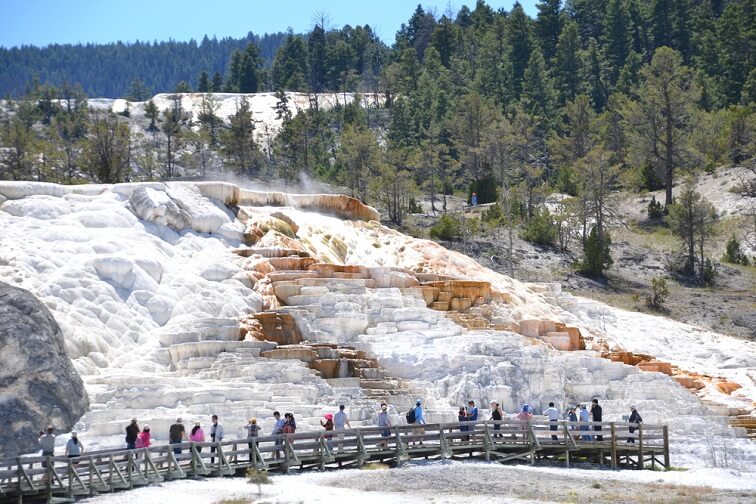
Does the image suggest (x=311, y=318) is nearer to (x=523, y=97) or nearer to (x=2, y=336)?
(x=2, y=336)

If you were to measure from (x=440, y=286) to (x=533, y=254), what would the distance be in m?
18.3

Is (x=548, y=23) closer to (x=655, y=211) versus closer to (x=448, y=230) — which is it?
(x=655, y=211)

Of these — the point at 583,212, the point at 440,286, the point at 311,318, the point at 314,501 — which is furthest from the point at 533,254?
the point at 314,501

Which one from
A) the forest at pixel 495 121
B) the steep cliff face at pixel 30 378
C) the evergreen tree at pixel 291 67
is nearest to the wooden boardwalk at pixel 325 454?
the steep cliff face at pixel 30 378

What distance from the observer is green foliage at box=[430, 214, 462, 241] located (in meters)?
54.8

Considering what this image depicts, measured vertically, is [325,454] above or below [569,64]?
below

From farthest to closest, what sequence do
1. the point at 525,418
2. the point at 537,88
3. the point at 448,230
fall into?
the point at 537,88 → the point at 448,230 → the point at 525,418

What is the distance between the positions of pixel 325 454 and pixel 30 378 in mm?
6875

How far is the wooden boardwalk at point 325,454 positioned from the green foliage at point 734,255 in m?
28.4

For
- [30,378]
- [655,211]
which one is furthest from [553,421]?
[655,211]

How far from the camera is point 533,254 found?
5303 centimetres

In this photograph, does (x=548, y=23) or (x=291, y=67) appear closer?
(x=548, y=23)

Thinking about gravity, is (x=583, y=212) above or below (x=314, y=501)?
above

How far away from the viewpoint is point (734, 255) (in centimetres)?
5431
